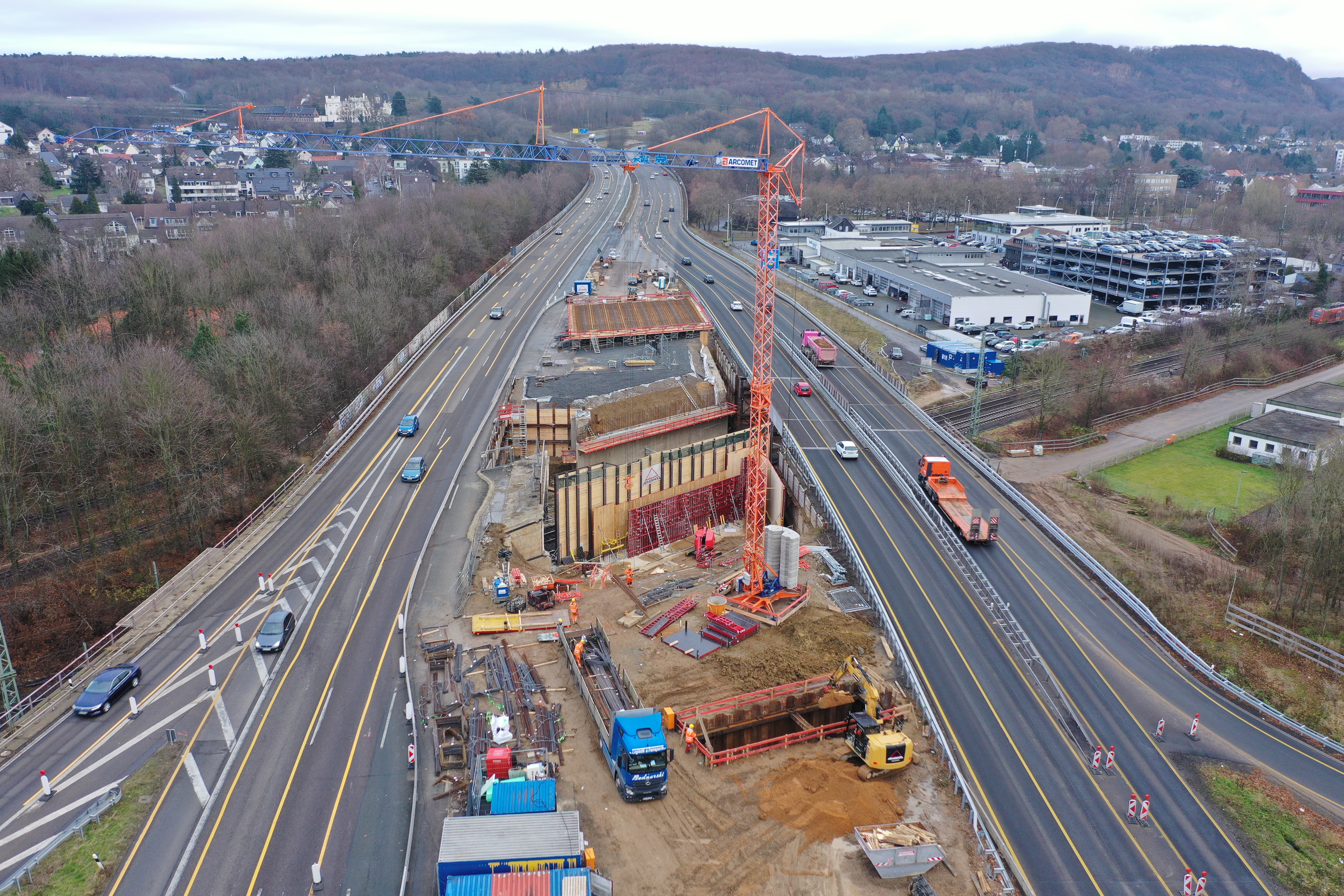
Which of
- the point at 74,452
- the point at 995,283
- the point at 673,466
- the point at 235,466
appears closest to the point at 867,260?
the point at 995,283

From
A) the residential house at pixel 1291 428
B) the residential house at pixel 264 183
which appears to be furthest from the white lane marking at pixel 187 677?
the residential house at pixel 264 183

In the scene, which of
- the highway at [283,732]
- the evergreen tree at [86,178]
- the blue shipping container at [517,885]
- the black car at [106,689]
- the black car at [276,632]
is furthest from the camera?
the evergreen tree at [86,178]

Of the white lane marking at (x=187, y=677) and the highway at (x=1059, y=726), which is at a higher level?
the white lane marking at (x=187, y=677)

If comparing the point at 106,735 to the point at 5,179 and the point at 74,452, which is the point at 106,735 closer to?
the point at 74,452

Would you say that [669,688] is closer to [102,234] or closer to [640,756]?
[640,756]

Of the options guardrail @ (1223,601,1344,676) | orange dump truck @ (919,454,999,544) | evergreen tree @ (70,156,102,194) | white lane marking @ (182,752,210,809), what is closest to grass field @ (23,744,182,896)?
white lane marking @ (182,752,210,809)

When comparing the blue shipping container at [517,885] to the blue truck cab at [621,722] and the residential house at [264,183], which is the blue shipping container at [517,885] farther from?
the residential house at [264,183]

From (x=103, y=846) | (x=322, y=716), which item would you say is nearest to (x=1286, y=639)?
(x=322, y=716)

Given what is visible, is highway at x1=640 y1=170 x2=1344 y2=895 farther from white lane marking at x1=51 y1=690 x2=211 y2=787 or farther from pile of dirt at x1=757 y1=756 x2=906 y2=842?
white lane marking at x1=51 y1=690 x2=211 y2=787
